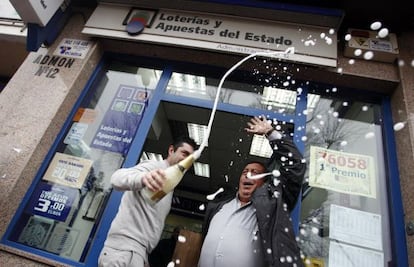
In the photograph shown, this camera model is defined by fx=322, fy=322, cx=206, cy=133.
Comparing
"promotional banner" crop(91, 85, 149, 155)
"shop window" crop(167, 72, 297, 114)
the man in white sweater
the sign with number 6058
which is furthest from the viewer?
"shop window" crop(167, 72, 297, 114)

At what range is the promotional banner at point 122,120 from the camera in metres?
3.40

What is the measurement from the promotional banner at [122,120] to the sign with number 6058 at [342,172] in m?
1.89

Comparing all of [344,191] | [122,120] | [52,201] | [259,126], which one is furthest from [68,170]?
[344,191]

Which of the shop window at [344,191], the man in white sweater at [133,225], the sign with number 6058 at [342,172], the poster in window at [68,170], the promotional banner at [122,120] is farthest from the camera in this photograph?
the promotional banner at [122,120]

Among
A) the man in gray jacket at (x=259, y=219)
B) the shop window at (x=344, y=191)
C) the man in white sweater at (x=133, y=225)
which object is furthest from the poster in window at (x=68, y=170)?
the shop window at (x=344, y=191)

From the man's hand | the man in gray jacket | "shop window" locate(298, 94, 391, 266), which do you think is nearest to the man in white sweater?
the man in gray jacket

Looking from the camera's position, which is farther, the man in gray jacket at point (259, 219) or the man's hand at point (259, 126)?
the man's hand at point (259, 126)

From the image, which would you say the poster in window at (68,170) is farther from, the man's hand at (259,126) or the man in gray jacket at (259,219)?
the man's hand at (259,126)

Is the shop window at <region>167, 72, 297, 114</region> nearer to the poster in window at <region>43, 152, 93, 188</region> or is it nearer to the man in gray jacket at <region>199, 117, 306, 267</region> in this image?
the man in gray jacket at <region>199, 117, 306, 267</region>

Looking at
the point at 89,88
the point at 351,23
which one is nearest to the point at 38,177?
the point at 89,88

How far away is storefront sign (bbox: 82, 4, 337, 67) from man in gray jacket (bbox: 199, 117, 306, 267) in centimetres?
116

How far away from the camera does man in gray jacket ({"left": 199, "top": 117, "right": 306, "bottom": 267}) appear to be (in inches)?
90.7

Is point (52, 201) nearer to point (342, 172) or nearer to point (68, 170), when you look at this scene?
point (68, 170)

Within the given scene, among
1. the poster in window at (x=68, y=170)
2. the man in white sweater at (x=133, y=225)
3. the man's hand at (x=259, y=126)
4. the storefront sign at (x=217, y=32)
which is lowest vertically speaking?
the man in white sweater at (x=133, y=225)
